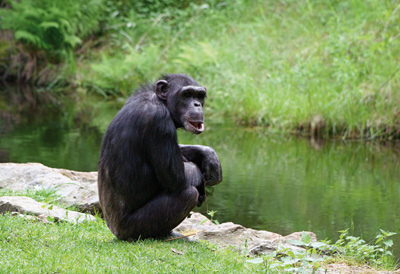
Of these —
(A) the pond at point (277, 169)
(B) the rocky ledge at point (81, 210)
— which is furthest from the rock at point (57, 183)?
(A) the pond at point (277, 169)

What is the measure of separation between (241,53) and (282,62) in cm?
273

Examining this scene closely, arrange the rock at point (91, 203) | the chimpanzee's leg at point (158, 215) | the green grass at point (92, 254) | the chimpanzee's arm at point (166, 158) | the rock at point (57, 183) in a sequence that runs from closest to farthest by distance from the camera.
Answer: the green grass at point (92, 254)
the chimpanzee's arm at point (166, 158)
the chimpanzee's leg at point (158, 215)
the rock at point (91, 203)
the rock at point (57, 183)

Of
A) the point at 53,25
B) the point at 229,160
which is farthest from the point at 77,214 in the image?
the point at 53,25

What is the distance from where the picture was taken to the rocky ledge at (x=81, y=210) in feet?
21.9

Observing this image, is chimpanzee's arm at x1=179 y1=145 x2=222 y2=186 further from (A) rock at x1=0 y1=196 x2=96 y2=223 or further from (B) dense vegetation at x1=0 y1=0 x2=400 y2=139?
(B) dense vegetation at x1=0 y1=0 x2=400 y2=139

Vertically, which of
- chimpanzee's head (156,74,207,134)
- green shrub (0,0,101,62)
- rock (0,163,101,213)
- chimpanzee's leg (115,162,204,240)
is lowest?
rock (0,163,101,213)

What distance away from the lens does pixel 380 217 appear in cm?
934

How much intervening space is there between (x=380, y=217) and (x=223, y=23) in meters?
17.2

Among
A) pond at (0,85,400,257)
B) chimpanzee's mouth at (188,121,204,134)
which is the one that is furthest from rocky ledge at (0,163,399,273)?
pond at (0,85,400,257)

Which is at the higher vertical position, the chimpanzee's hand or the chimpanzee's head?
the chimpanzee's head

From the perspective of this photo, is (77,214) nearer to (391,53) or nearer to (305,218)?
(305,218)

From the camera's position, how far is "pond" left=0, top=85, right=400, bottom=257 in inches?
368

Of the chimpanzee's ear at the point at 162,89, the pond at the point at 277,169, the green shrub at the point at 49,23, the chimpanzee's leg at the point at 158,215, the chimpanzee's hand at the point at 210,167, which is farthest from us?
the green shrub at the point at 49,23

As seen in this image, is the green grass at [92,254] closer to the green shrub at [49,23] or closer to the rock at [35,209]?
the rock at [35,209]
